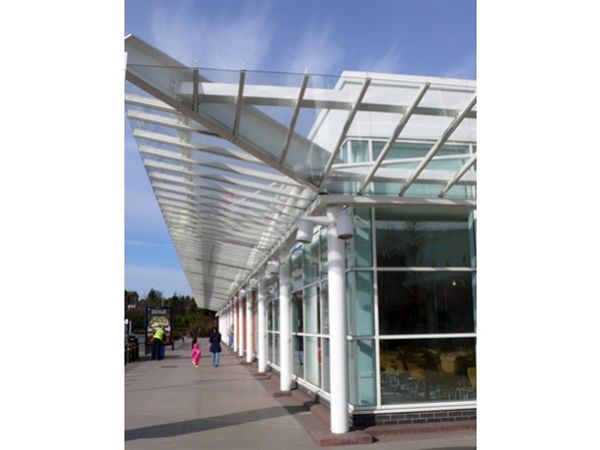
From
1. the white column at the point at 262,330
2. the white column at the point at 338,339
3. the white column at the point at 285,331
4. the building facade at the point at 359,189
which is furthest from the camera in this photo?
the white column at the point at 262,330

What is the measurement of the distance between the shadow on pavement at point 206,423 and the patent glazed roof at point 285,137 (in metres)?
3.57

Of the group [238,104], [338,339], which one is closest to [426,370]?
[338,339]

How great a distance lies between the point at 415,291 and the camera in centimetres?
999

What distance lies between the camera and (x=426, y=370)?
973cm

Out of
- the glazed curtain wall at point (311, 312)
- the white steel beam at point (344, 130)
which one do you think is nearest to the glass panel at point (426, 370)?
the glazed curtain wall at point (311, 312)

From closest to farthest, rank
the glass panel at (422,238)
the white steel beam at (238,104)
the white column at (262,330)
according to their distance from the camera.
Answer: the white steel beam at (238,104), the glass panel at (422,238), the white column at (262,330)

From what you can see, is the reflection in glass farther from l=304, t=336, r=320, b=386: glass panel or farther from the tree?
the tree

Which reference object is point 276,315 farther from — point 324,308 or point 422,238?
point 422,238

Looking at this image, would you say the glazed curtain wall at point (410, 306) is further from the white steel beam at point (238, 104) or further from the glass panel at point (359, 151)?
the white steel beam at point (238, 104)

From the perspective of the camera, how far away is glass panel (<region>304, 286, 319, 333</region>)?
12398 mm

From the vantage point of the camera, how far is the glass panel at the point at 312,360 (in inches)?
490

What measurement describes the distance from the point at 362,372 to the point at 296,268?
17.6ft
